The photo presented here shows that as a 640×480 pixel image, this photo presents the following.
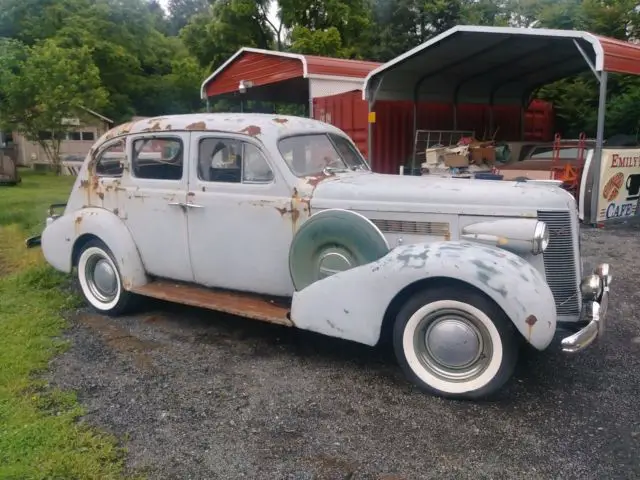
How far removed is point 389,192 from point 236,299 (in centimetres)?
156

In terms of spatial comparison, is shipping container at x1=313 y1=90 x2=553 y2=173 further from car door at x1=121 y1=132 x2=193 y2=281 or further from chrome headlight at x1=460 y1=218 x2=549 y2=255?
chrome headlight at x1=460 y1=218 x2=549 y2=255

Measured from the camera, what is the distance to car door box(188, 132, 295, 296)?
459 cm

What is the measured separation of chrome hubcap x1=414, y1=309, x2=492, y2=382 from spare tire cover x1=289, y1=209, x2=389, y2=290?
618 millimetres

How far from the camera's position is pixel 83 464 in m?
2.98

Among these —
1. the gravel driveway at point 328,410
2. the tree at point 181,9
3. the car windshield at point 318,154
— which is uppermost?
the tree at point 181,9

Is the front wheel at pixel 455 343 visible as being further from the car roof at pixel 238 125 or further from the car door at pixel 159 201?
the car door at pixel 159 201

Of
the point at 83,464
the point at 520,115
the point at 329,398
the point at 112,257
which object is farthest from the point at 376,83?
the point at 83,464

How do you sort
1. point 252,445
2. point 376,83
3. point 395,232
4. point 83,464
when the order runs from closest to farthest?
point 83,464, point 252,445, point 395,232, point 376,83

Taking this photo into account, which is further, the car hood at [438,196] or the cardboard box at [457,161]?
the cardboard box at [457,161]

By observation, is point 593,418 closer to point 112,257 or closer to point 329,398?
point 329,398

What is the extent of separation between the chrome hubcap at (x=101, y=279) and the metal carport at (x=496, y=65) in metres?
7.24

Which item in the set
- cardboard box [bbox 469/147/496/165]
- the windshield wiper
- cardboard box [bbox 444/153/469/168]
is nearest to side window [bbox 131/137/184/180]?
the windshield wiper

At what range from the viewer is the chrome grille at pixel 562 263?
12.8ft

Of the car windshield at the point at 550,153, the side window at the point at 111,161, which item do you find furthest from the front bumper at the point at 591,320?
the car windshield at the point at 550,153
